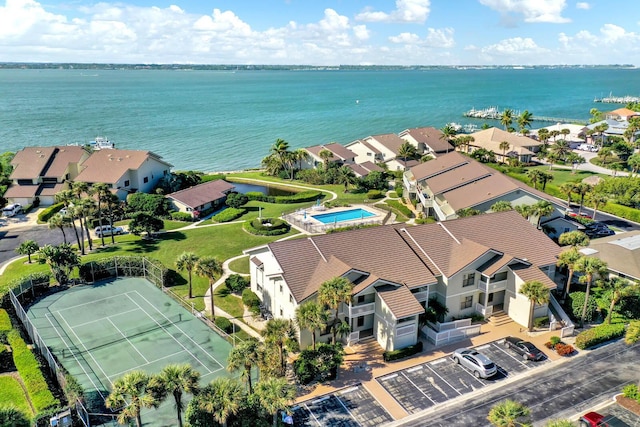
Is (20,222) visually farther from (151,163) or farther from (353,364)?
(353,364)

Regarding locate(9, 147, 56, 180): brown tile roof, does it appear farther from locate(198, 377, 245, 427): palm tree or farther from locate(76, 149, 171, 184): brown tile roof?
locate(198, 377, 245, 427): palm tree

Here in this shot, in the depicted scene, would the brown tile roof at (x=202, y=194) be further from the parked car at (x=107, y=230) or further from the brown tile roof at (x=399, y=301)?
the brown tile roof at (x=399, y=301)

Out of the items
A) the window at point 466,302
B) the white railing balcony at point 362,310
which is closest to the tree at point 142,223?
the white railing balcony at point 362,310

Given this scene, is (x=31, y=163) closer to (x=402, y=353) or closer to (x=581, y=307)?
(x=402, y=353)

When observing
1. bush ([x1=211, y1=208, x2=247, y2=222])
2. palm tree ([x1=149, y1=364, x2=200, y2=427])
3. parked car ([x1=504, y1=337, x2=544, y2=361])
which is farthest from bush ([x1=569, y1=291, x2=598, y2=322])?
bush ([x1=211, y1=208, x2=247, y2=222])

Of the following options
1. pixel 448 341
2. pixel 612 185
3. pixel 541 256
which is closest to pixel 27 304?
pixel 448 341

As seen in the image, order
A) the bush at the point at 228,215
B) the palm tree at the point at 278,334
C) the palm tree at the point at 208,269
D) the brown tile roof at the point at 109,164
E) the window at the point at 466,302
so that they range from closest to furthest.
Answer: the palm tree at the point at 278,334
the palm tree at the point at 208,269
the window at the point at 466,302
the bush at the point at 228,215
the brown tile roof at the point at 109,164
